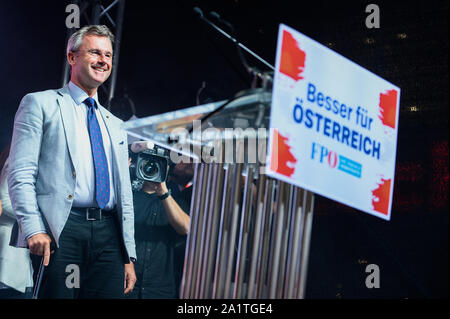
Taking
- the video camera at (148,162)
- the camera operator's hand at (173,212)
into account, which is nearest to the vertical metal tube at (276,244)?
the video camera at (148,162)

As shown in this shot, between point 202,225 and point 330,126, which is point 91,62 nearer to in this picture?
point 202,225

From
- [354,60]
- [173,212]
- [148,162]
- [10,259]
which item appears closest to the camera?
[10,259]

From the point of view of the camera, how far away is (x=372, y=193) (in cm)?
263

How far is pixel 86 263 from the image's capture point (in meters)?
2.41

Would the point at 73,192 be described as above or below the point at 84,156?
below

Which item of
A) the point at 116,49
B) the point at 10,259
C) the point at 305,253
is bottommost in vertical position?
the point at 10,259

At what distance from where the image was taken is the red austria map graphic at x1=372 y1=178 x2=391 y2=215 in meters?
2.66

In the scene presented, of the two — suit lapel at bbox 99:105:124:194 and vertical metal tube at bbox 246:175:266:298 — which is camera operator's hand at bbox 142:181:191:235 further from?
vertical metal tube at bbox 246:175:266:298

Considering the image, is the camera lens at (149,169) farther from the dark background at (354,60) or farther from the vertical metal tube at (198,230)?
the dark background at (354,60)

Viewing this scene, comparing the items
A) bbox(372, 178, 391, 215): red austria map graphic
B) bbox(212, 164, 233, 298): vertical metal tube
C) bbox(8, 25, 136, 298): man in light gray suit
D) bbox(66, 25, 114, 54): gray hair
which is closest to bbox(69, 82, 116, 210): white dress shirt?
bbox(8, 25, 136, 298): man in light gray suit

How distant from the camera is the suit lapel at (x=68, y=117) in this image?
2.45 m

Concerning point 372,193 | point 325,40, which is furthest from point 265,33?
point 372,193

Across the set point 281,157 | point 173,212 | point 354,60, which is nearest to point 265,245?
point 281,157

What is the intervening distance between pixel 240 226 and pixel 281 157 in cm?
35
